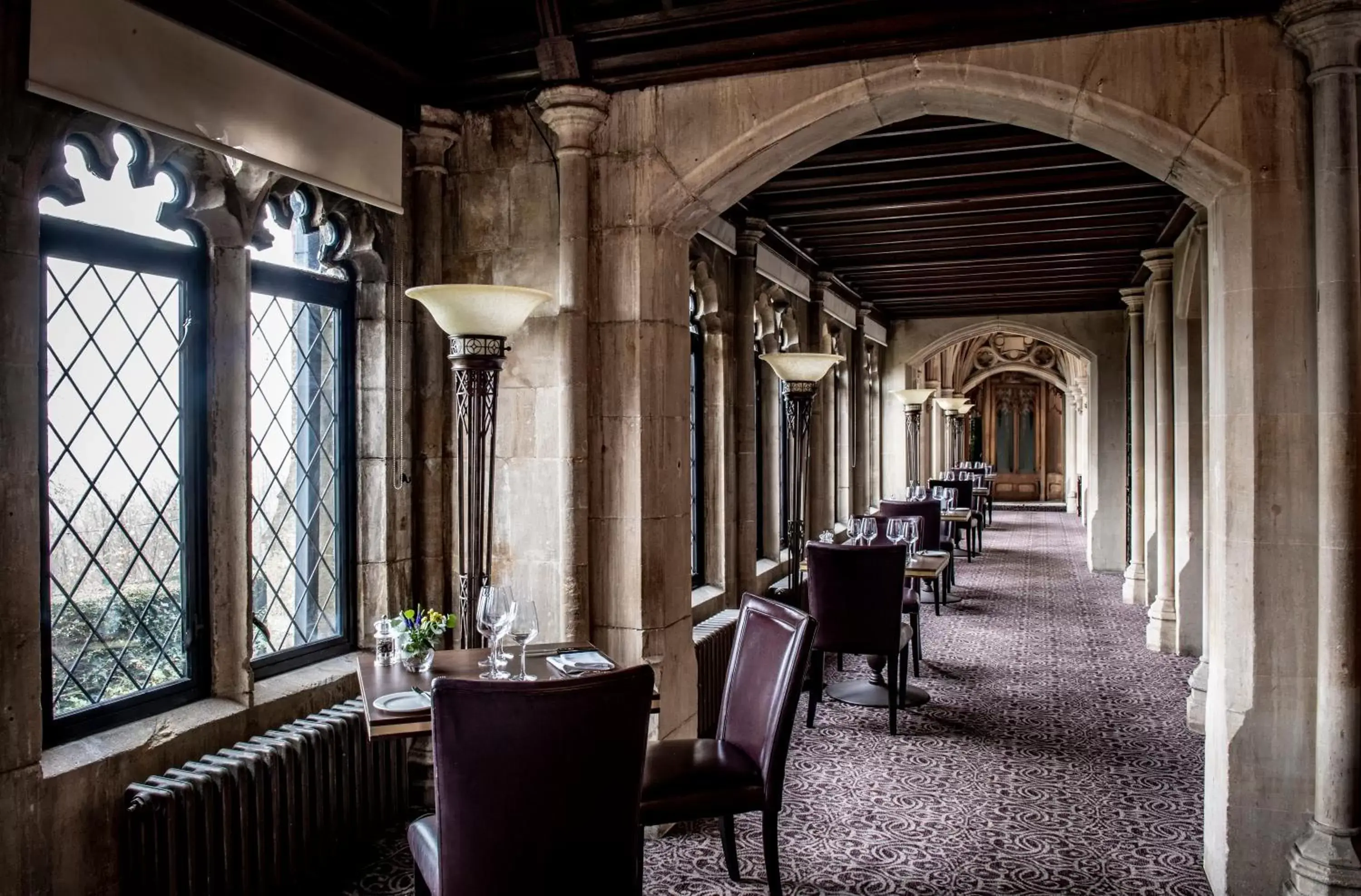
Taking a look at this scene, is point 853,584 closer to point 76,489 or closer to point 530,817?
point 530,817

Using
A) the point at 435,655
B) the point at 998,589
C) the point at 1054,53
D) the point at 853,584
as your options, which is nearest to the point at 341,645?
the point at 435,655

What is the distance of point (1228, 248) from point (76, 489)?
3.52 metres

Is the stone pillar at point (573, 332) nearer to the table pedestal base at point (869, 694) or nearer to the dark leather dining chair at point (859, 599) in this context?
the dark leather dining chair at point (859, 599)

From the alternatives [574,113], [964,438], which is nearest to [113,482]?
[574,113]

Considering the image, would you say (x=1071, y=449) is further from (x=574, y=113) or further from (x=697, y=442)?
(x=574, y=113)

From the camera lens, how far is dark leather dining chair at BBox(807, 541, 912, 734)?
16.4 feet

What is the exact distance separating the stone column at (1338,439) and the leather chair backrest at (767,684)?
1589 millimetres

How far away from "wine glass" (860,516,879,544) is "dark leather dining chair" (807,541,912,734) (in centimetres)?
151

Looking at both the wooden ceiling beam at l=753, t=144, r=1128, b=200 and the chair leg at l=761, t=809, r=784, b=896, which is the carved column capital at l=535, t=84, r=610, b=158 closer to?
the wooden ceiling beam at l=753, t=144, r=1128, b=200

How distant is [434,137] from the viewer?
3.78 m

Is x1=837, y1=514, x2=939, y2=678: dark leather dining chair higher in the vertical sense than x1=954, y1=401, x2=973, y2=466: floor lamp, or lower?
lower

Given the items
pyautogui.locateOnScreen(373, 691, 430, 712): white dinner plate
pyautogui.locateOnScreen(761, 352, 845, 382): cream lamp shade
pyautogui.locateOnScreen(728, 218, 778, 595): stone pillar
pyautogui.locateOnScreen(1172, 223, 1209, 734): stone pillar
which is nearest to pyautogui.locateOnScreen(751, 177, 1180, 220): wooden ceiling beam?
pyautogui.locateOnScreen(728, 218, 778, 595): stone pillar

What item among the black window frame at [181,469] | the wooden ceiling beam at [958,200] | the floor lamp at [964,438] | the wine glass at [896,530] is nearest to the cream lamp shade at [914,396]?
the wine glass at [896,530]

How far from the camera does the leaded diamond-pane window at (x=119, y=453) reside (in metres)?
2.63
